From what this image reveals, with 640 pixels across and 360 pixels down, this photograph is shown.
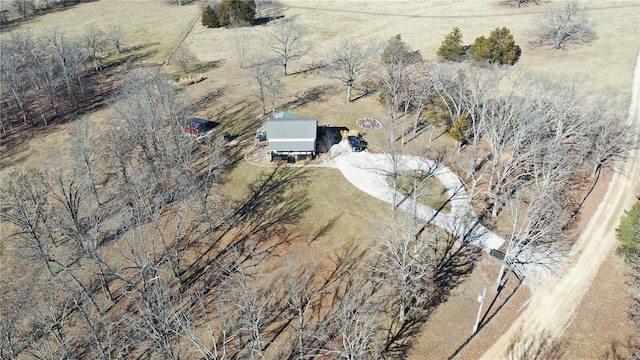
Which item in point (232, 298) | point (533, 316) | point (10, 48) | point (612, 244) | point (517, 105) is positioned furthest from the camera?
point (10, 48)

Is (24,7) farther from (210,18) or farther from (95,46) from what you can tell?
(210,18)

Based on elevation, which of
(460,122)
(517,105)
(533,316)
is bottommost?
(533,316)

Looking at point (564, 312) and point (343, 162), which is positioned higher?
point (343, 162)

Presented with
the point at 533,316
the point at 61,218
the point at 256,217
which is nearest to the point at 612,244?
the point at 533,316

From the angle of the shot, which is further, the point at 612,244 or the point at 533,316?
the point at 612,244

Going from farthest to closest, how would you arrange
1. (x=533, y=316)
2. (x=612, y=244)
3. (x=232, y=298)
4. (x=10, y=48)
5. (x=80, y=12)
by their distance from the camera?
(x=80, y=12) → (x=10, y=48) → (x=612, y=244) → (x=232, y=298) → (x=533, y=316)

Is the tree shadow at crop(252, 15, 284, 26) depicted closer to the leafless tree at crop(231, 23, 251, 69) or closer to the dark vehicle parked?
the leafless tree at crop(231, 23, 251, 69)

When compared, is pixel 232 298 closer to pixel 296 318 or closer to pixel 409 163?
pixel 296 318

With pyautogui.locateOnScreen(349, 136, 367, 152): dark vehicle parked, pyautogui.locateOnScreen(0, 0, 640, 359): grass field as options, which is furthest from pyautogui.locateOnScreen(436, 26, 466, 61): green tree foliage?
pyautogui.locateOnScreen(349, 136, 367, 152): dark vehicle parked
